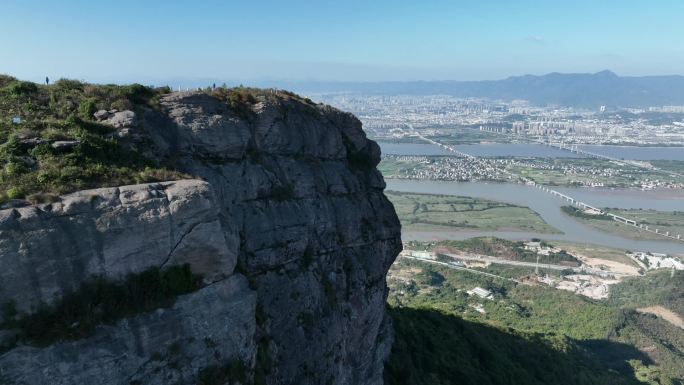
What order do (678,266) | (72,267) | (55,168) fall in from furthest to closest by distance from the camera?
(678,266), (55,168), (72,267)

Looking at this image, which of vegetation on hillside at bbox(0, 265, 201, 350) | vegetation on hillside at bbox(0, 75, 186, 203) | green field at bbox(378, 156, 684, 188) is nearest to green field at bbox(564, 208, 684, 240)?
green field at bbox(378, 156, 684, 188)

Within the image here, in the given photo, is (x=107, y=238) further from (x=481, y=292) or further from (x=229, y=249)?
(x=481, y=292)

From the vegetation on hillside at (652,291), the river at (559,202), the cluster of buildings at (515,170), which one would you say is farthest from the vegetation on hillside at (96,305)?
the cluster of buildings at (515,170)

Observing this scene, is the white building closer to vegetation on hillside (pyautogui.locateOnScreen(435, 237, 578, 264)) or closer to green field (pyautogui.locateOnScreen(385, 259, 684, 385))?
green field (pyautogui.locateOnScreen(385, 259, 684, 385))

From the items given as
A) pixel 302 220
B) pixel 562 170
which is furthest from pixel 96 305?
pixel 562 170

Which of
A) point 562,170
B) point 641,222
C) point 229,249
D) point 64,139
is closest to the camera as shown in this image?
point 229,249

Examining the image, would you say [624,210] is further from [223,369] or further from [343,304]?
[223,369]

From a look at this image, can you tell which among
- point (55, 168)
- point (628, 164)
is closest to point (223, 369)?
point (55, 168)
